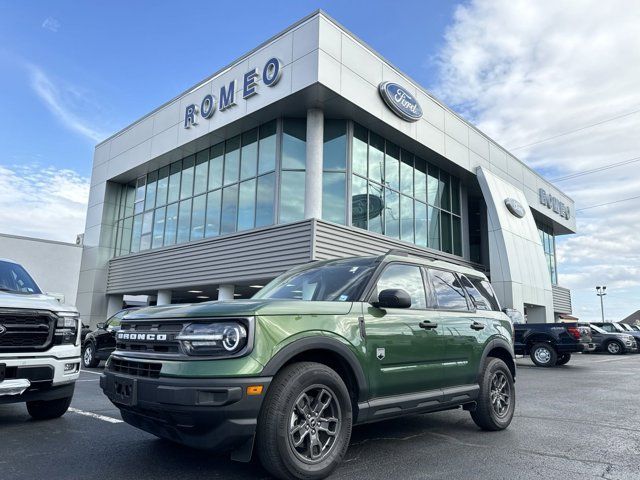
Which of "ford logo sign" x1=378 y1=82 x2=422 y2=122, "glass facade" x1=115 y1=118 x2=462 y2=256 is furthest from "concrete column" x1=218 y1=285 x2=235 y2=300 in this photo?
"ford logo sign" x1=378 y1=82 x2=422 y2=122

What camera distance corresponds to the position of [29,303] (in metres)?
5.16

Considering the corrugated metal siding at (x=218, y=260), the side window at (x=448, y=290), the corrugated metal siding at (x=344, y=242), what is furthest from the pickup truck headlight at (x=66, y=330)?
→ the corrugated metal siding at (x=344, y=242)

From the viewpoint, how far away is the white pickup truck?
4.80m

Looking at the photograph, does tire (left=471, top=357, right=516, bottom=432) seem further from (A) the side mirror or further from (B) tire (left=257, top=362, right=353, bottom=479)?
(B) tire (left=257, top=362, right=353, bottom=479)

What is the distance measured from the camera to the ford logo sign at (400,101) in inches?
664

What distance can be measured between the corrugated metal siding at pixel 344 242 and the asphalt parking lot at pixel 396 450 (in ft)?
29.3

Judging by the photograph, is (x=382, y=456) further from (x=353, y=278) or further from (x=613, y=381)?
(x=613, y=381)

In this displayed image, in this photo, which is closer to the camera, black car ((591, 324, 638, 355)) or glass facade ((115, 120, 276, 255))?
glass facade ((115, 120, 276, 255))

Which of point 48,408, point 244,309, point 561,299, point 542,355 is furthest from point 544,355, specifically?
point 561,299

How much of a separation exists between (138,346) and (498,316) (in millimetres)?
4175

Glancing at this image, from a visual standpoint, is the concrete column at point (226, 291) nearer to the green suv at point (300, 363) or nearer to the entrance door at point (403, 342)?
the green suv at point (300, 363)

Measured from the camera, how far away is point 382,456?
4.20m

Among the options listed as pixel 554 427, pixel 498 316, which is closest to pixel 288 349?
pixel 498 316

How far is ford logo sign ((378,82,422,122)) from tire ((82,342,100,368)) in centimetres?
1219
